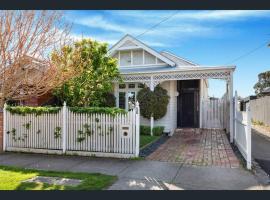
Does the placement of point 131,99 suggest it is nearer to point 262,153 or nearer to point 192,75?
point 192,75

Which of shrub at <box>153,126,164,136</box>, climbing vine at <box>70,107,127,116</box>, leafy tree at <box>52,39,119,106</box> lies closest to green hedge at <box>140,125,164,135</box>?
shrub at <box>153,126,164,136</box>

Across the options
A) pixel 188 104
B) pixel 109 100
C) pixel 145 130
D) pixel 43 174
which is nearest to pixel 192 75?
pixel 188 104

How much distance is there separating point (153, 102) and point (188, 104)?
12.6 ft

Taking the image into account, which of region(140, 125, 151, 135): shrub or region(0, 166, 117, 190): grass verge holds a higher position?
region(140, 125, 151, 135): shrub

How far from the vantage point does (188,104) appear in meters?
18.1

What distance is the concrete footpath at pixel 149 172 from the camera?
254 inches

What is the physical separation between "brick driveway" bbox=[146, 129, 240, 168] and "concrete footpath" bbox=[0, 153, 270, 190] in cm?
71

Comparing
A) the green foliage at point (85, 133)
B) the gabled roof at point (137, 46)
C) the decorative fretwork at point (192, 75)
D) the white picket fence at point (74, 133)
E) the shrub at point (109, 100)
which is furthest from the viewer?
the gabled roof at point (137, 46)

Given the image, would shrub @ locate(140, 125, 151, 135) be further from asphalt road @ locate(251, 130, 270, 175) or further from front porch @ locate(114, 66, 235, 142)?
Answer: asphalt road @ locate(251, 130, 270, 175)

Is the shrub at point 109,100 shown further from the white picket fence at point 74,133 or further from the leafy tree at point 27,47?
the leafy tree at point 27,47

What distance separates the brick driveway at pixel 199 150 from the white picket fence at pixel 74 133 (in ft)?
4.17

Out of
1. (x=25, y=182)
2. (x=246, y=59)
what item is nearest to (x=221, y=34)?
(x=246, y=59)

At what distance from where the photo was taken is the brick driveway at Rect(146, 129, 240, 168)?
8992 millimetres

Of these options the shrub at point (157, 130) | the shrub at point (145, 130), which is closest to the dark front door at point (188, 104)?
the shrub at point (157, 130)
